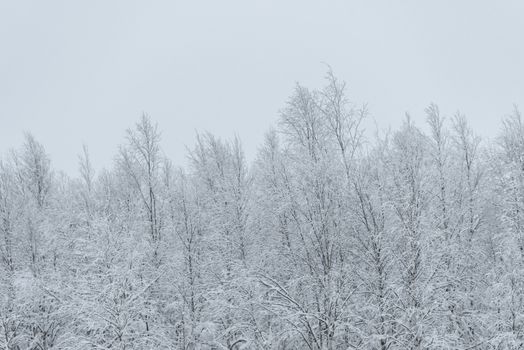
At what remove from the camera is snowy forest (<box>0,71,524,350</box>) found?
1705 cm

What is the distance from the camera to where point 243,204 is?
2459 centimetres

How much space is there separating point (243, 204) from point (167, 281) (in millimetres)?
5447

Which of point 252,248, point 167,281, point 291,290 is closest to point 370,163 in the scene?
point 291,290

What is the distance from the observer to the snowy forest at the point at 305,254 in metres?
17.0

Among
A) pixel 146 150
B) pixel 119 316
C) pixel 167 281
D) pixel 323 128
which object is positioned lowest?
pixel 119 316

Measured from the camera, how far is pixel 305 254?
19.9 metres

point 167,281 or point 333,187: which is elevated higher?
point 333,187

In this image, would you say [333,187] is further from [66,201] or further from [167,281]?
[66,201]

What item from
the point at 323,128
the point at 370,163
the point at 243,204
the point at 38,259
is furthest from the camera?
the point at 243,204

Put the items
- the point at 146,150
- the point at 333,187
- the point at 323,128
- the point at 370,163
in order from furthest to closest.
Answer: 1. the point at 146,150
2. the point at 323,128
3. the point at 370,163
4. the point at 333,187

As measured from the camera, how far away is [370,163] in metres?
19.7

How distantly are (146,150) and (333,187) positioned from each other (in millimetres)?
12817

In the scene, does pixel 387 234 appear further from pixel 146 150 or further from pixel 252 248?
pixel 146 150

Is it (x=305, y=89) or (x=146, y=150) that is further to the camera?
(x=146, y=150)
